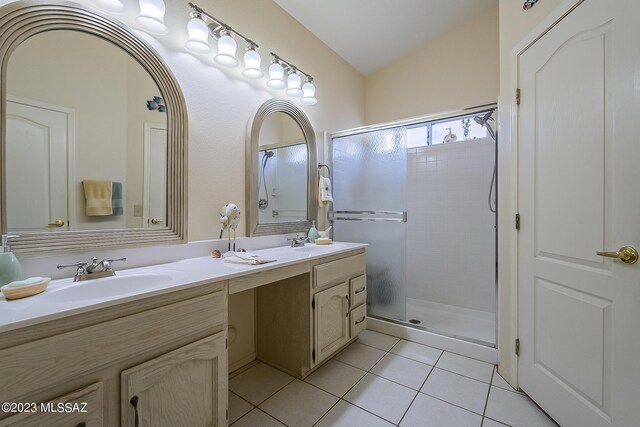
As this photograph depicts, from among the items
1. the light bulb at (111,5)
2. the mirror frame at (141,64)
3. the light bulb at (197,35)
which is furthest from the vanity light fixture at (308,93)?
the light bulb at (111,5)

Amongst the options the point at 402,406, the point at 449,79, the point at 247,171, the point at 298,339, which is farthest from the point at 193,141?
the point at 449,79

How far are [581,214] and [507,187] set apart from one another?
548 millimetres

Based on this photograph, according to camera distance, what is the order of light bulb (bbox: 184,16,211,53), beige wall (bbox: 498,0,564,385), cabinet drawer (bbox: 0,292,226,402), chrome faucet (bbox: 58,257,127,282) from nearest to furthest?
cabinet drawer (bbox: 0,292,226,402)
chrome faucet (bbox: 58,257,127,282)
light bulb (bbox: 184,16,211,53)
beige wall (bbox: 498,0,564,385)

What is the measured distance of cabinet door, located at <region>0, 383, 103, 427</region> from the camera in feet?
2.34

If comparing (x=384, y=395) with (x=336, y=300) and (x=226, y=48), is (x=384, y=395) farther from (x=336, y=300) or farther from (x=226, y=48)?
(x=226, y=48)

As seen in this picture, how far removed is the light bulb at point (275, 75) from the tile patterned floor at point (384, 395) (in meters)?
2.05

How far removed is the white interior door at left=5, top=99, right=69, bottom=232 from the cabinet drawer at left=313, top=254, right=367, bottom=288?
1.27 m

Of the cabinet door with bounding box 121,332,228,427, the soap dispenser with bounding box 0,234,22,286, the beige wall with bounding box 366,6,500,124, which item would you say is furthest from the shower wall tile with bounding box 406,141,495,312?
the soap dispenser with bounding box 0,234,22,286

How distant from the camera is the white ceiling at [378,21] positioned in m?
2.32

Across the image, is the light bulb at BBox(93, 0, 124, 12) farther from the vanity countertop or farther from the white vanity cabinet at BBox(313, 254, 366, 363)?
the white vanity cabinet at BBox(313, 254, 366, 363)

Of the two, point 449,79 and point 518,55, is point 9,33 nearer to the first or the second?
point 518,55

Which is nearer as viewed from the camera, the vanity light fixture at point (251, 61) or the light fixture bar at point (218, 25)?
the light fixture bar at point (218, 25)

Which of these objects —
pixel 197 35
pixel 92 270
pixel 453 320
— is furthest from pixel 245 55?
pixel 453 320

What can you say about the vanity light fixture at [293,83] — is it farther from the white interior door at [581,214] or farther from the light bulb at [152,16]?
the white interior door at [581,214]
